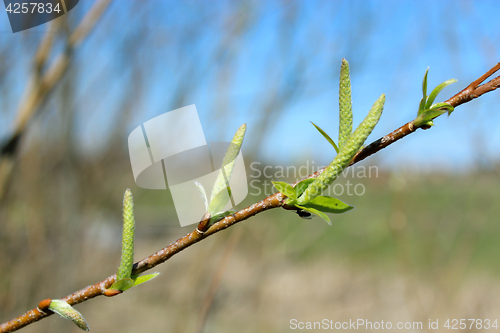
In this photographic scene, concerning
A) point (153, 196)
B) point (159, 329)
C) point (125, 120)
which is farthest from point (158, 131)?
point (159, 329)

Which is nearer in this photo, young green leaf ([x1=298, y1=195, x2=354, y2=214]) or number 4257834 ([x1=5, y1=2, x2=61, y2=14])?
young green leaf ([x1=298, y1=195, x2=354, y2=214])

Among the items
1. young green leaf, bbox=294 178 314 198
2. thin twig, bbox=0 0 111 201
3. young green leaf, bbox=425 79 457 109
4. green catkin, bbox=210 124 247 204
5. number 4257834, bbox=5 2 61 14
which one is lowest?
young green leaf, bbox=294 178 314 198

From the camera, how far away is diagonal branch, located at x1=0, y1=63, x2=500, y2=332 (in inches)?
11.1

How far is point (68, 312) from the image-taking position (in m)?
0.30

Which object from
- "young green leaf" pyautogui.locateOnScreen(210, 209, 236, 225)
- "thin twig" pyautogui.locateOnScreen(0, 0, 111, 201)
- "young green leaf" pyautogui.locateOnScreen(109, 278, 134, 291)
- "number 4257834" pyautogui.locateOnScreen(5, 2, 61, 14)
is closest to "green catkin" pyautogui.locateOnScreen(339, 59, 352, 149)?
"young green leaf" pyautogui.locateOnScreen(210, 209, 236, 225)

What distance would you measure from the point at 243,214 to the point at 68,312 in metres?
0.18

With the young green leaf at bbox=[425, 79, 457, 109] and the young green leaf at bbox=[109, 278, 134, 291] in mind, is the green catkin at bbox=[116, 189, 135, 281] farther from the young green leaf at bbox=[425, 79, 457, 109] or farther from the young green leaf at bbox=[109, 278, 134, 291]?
the young green leaf at bbox=[425, 79, 457, 109]

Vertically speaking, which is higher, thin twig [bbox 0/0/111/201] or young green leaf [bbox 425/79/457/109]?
thin twig [bbox 0/0/111/201]

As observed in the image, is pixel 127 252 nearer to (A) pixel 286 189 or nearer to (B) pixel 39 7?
(A) pixel 286 189

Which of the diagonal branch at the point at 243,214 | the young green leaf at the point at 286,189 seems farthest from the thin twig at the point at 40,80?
the young green leaf at the point at 286,189

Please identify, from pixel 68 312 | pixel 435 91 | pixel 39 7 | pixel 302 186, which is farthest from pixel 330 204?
pixel 39 7

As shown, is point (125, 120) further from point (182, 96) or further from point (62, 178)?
point (62, 178)

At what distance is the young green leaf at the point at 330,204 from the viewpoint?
0.29m

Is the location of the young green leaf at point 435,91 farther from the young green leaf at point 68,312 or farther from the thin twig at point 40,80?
the thin twig at point 40,80
